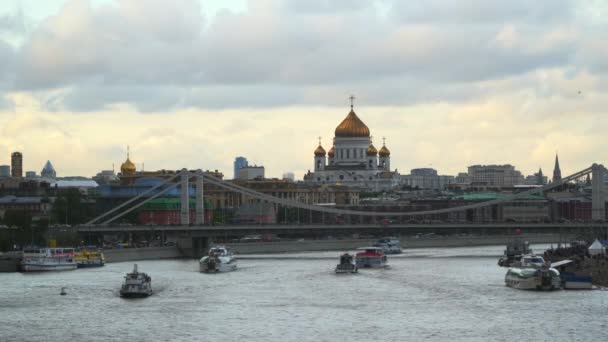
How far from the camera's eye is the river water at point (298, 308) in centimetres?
5747

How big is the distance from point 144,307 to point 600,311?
16.7m

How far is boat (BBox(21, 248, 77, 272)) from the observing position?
88438 millimetres

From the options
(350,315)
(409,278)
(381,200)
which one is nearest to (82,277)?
(409,278)

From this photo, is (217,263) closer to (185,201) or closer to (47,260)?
(47,260)

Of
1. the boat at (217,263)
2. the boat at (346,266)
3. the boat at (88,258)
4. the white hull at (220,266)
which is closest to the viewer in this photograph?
the boat at (346,266)

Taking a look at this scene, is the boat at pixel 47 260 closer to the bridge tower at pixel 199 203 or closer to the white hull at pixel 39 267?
the white hull at pixel 39 267

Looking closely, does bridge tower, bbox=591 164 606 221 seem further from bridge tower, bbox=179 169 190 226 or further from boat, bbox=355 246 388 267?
boat, bbox=355 246 388 267

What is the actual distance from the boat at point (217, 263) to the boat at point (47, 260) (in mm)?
6931

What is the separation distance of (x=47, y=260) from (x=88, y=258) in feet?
15.6

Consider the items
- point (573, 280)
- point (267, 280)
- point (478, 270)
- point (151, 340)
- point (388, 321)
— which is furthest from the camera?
point (478, 270)

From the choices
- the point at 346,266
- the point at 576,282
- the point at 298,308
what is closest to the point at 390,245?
the point at 346,266

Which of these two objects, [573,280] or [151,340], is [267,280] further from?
[151,340]

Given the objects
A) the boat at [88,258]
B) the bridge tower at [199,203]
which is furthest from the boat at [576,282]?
the bridge tower at [199,203]

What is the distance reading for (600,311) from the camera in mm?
63156
